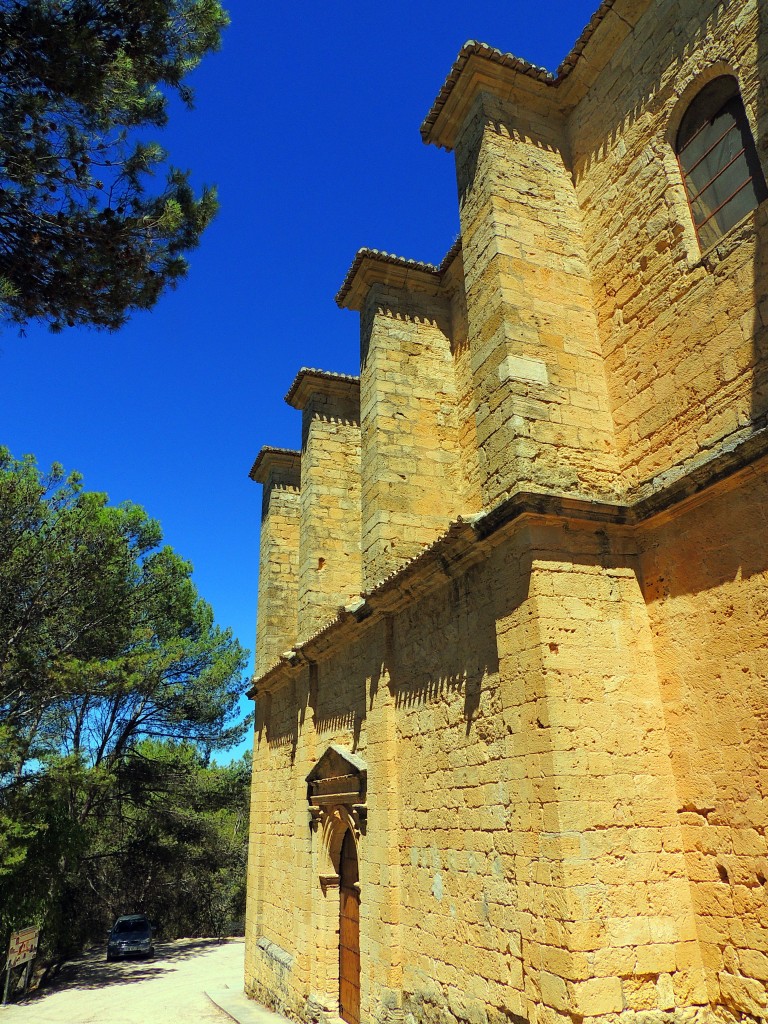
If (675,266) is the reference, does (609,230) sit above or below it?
above

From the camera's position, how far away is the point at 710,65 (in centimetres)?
542

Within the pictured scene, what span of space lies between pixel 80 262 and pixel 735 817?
6595 mm

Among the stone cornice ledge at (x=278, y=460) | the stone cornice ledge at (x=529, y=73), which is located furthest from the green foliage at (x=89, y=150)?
the stone cornice ledge at (x=278, y=460)

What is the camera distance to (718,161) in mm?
5422

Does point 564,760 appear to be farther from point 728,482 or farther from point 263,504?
point 263,504

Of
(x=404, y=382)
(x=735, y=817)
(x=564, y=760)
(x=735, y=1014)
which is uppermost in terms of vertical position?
(x=404, y=382)

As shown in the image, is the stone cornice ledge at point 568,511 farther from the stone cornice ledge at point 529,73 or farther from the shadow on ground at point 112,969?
the shadow on ground at point 112,969

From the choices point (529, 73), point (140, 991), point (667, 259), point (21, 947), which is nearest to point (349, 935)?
point (21, 947)

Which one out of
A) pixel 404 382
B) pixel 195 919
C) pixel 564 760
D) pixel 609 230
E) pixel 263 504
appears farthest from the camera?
pixel 195 919

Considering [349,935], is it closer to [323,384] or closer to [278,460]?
[323,384]

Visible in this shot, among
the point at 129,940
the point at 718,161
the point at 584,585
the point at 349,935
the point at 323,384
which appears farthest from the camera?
the point at 129,940

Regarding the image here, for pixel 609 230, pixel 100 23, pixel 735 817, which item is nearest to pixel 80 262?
pixel 100 23

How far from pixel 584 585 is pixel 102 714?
17867 mm

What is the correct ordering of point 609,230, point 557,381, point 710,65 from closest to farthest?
point 710,65, point 557,381, point 609,230
